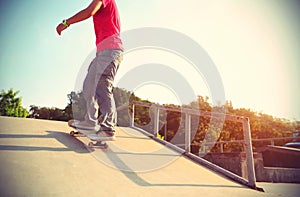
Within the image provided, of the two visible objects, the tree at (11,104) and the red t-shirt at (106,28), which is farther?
the tree at (11,104)

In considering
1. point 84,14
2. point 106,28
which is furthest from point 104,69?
Result: point 84,14

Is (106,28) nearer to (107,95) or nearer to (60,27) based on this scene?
(60,27)

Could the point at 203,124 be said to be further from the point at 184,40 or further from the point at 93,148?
the point at 93,148

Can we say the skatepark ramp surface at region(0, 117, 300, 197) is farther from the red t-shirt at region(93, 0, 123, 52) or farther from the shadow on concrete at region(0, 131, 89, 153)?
the red t-shirt at region(93, 0, 123, 52)

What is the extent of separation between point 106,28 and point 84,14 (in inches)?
17.3

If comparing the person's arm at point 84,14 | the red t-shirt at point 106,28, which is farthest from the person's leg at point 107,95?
the person's arm at point 84,14

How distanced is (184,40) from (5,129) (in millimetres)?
5158

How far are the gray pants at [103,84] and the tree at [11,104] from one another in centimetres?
2886

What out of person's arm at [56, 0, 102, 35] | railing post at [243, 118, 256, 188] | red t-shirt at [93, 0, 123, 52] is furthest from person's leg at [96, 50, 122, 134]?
railing post at [243, 118, 256, 188]

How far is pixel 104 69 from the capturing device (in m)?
3.08

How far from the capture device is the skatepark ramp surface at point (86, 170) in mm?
2045

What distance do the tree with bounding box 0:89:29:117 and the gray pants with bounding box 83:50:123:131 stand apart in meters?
28.9

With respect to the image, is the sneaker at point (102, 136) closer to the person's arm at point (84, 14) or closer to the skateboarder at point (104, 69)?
the skateboarder at point (104, 69)

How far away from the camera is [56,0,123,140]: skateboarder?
10.2 feet
